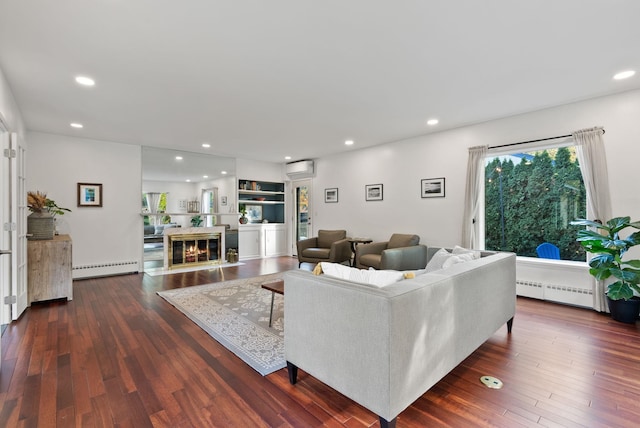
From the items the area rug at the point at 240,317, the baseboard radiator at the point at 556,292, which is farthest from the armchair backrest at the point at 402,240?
the area rug at the point at 240,317

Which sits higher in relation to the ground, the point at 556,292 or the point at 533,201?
the point at 533,201

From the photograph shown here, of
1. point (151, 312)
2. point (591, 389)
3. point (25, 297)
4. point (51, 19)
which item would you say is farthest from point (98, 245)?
point (591, 389)

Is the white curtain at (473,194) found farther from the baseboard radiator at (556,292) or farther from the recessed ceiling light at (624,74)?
the recessed ceiling light at (624,74)

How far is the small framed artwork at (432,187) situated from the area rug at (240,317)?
10.1ft

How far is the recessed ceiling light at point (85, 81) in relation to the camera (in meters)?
3.01

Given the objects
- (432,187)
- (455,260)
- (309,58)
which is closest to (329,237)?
(432,187)

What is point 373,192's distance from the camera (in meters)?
6.10

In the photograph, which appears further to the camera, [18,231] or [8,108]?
[18,231]

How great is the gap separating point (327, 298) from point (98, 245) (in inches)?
222

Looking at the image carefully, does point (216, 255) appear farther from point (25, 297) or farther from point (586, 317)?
point (586, 317)

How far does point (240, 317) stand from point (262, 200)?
495 centimetres

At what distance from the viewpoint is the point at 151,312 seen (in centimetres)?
361

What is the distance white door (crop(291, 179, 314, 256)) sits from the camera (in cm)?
770

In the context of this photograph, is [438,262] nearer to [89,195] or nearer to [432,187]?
[432,187]
